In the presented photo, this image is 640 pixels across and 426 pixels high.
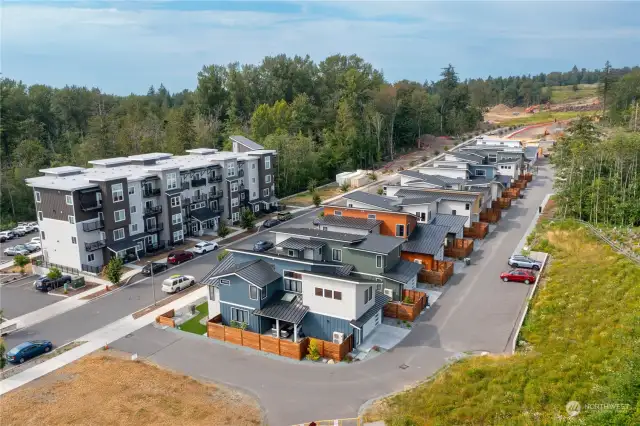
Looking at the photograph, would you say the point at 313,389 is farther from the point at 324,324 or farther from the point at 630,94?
the point at 630,94

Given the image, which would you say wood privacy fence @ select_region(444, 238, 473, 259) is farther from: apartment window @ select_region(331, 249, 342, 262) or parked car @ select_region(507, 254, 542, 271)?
apartment window @ select_region(331, 249, 342, 262)

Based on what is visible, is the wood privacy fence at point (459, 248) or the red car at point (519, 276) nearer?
the red car at point (519, 276)

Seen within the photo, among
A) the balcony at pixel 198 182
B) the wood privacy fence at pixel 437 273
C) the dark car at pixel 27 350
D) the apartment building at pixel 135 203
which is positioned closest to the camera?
the dark car at pixel 27 350

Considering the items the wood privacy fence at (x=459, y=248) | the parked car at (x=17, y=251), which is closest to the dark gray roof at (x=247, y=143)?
the parked car at (x=17, y=251)

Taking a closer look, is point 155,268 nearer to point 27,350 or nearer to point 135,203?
point 135,203

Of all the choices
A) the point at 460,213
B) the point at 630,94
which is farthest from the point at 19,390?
the point at 630,94

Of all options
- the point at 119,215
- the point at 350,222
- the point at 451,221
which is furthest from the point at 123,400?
the point at 451,221

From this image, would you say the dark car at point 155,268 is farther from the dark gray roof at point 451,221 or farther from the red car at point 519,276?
the red car at point 519,276
